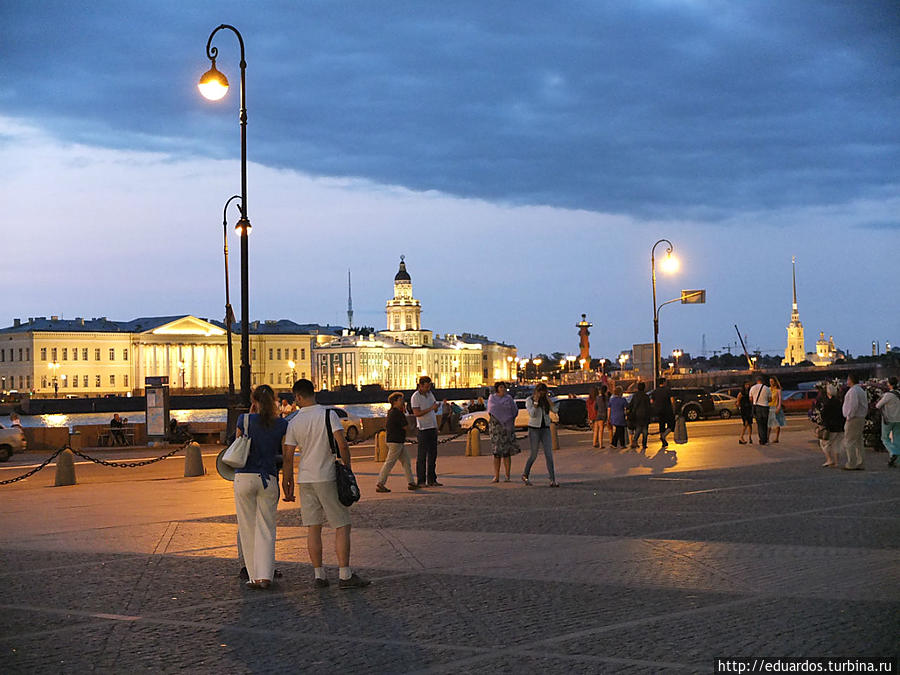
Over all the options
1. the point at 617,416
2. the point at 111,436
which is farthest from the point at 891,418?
the point at 111,436

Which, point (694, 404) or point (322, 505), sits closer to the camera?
point (322, 505)

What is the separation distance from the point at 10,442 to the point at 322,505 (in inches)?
1085

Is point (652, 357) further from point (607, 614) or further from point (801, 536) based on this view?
point (607, 614)

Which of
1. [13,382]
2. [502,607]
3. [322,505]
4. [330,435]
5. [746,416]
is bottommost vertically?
[502,607]

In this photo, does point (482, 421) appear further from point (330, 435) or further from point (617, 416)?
point (330, 435)

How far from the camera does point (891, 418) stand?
22359 mm

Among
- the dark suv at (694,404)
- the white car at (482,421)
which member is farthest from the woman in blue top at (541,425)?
the dark suv at (694,404)

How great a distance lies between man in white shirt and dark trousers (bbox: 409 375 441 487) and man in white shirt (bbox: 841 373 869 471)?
7.90 m

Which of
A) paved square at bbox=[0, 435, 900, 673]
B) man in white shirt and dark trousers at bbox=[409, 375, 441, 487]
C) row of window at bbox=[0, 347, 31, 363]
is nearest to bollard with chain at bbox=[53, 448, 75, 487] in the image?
paved square at bbox=[0, 435, 900, 673]

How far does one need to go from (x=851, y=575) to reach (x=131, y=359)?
178m

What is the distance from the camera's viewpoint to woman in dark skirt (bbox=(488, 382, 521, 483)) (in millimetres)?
20062

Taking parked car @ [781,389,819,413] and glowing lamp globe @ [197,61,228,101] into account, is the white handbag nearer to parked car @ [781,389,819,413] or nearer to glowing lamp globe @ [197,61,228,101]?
glowing lamp globe @ [197,61,228,101]

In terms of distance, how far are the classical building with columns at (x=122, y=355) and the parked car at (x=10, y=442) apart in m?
131

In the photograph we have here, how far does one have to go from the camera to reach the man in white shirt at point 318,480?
34.3ft
